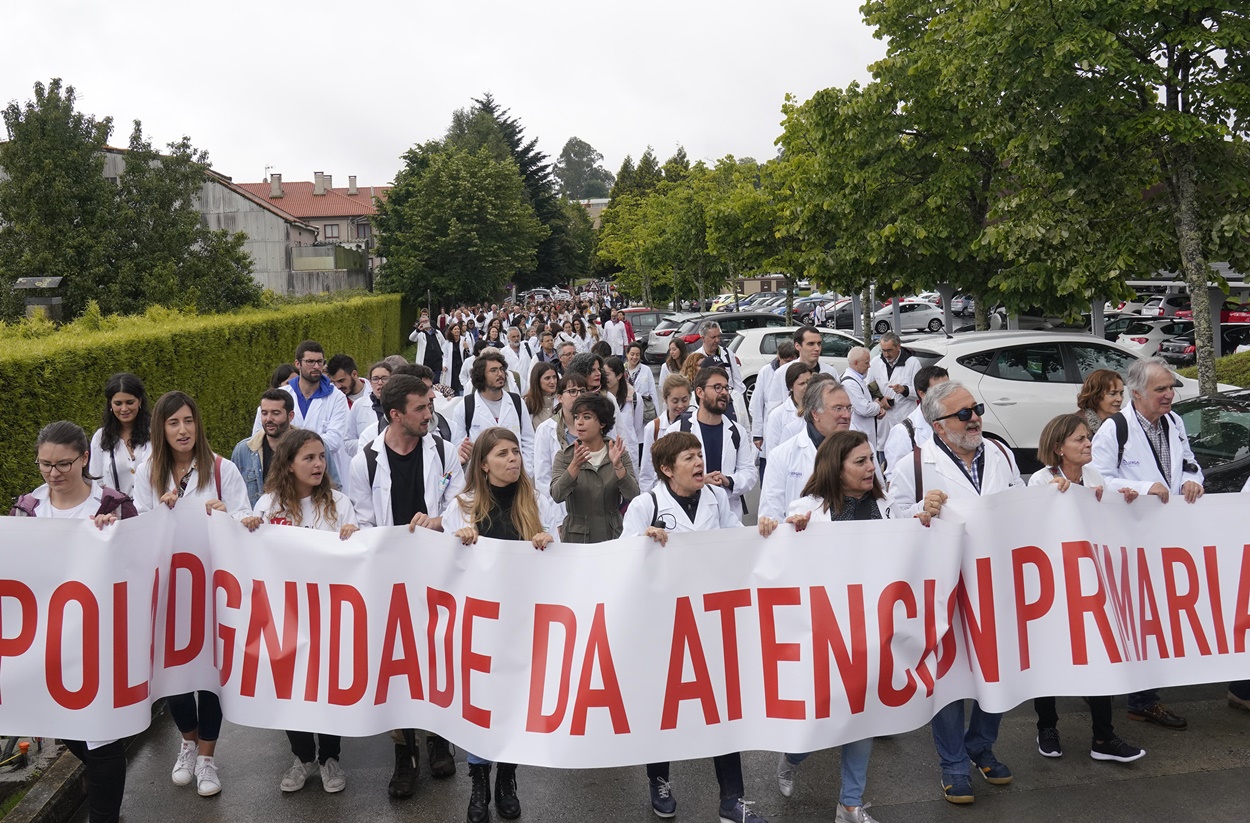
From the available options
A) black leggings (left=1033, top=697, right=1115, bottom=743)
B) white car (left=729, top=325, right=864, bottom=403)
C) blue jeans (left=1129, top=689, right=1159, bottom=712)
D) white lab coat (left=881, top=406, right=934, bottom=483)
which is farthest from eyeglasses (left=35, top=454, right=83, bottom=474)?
white car (left=729, top=325, right=864, bottom=403)

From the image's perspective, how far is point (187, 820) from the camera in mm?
5121

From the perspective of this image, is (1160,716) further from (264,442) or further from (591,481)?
A: (264,442)

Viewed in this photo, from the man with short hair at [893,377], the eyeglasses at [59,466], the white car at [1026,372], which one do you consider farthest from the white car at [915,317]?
the eyeglasses at [59,466]

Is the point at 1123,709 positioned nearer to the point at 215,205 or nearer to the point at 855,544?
the point at 855,544

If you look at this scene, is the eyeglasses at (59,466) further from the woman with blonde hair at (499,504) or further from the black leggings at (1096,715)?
the black leggings at (1096,715)

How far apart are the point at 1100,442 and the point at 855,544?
2.01 metres

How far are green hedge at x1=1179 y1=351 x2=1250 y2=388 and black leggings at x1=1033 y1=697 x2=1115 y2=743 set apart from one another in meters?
14.8

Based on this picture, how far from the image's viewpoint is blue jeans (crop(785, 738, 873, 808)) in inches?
187

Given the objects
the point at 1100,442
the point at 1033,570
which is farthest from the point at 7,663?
the point at 1100,442

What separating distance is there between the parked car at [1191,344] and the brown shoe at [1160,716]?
23.0 m

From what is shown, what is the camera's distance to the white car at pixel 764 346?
63.7 ft

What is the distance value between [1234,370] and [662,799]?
1793cm

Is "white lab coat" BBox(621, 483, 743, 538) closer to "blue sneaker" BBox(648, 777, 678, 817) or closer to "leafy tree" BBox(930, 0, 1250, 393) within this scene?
"blue sneaker" BBox(648, 777, 678, 817)

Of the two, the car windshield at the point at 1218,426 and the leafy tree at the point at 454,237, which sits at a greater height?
the leafy tree at the point at 454,237
